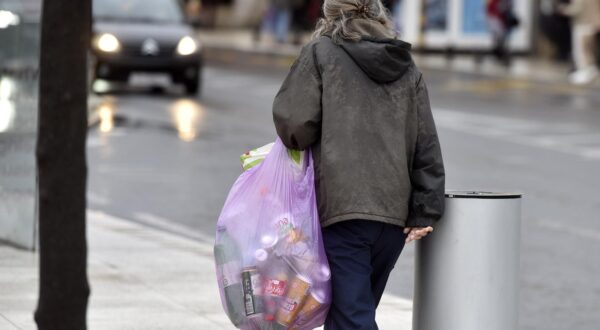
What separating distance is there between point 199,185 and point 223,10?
40.2 meters

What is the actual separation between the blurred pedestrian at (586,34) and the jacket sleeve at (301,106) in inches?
894

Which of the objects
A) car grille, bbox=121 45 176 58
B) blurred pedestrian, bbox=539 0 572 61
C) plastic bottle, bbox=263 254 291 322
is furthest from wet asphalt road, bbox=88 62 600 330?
blurred pedestrian, bbox=539 0 572 61

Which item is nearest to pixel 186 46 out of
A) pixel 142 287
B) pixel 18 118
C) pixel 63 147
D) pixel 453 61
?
pixel 453 61

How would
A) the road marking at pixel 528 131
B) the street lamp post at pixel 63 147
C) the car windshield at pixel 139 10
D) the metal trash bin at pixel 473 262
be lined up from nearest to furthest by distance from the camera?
the street lamp post at pixel 63 147, the metal trash bin at pixel 473 262, the road marking at pixel 528 131, the car windshield at pixel 139 10

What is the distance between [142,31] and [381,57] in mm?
18074

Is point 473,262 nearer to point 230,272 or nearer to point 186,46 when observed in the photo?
point 230,272

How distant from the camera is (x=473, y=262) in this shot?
5.34 m

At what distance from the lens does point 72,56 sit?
401 centimetres

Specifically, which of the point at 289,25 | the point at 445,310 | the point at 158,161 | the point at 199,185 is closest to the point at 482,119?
the point at 158,161

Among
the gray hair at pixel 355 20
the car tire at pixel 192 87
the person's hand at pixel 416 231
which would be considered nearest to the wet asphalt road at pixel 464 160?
the car tire at pixel 192 87

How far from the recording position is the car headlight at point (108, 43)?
22562 millimetres

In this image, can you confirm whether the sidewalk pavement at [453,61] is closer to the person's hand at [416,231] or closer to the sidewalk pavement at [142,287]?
the sidewalk pavement at [142,287]

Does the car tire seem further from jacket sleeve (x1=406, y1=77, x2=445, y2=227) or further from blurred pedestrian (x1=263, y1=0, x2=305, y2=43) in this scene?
jacket sleeve (x1=406, y1=77, x2=445, y2=227)

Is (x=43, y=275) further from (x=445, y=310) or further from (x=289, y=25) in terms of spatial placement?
(x=289, y=25)
